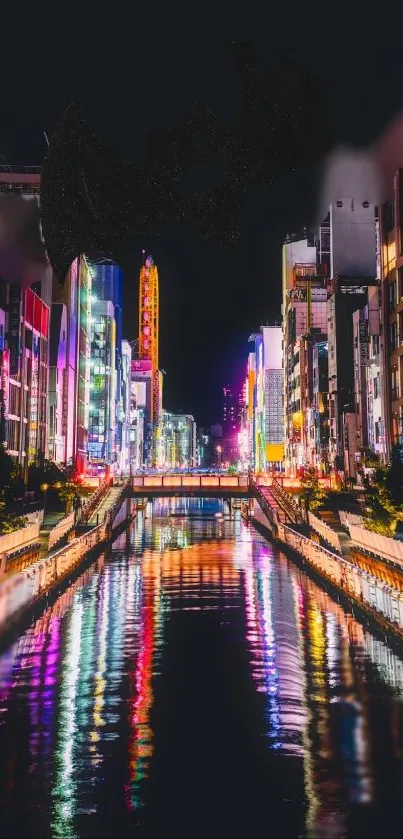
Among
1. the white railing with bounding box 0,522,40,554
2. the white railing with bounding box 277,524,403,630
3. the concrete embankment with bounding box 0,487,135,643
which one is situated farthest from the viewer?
the white railing with bounding box 0,522,40,554

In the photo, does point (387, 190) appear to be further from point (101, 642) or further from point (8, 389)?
point (101, 642)

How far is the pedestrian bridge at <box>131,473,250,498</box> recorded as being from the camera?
80.4 metres

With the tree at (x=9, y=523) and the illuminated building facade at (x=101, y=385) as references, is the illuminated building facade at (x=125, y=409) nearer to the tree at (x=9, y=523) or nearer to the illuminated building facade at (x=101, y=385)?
the illuminated building facade at (x=101, y=385)

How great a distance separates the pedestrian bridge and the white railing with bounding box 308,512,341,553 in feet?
89.1

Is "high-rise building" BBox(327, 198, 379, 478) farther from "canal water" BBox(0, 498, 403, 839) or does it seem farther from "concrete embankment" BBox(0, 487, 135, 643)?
"canal water" BBox(0, 498, 403, 839)

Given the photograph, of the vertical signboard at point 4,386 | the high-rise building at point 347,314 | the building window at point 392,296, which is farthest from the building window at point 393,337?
the vertical signboard at point 4,386

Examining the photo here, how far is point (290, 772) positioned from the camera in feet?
35.4

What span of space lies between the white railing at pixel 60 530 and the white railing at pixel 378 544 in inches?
556

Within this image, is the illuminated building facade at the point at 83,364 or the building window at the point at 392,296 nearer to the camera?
the building window at the point at 392,296

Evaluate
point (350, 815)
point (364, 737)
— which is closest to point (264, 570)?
point (364, 737)

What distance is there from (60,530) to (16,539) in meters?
10.6

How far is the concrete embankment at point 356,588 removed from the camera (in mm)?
20711

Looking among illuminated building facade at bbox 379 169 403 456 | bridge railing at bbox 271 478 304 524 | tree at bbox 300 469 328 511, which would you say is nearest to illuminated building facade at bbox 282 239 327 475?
illuminated building facade at bbox 379 169 403 456

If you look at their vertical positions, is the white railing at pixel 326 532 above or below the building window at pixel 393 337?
below
